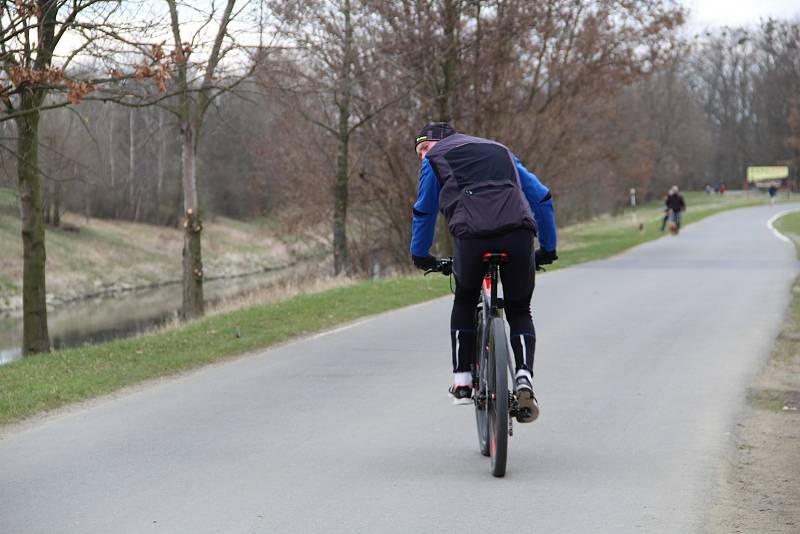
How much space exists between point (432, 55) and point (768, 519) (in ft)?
70.4

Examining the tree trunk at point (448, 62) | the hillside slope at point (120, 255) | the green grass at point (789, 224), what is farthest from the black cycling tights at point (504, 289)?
the green grass at point (789, 224)

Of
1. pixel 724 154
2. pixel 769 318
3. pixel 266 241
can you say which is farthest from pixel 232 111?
pixel 724 154

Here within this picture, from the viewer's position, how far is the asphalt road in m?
5.30

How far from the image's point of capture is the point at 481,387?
6.21m

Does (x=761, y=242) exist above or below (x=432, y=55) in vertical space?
below

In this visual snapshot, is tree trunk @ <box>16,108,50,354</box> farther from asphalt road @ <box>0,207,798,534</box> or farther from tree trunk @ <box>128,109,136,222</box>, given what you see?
tree trunk @ <box>128,109,136,222</box>

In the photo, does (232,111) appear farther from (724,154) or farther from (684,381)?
(724,154)

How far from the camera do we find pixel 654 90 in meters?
80.6

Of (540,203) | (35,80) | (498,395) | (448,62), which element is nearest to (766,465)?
(498,395)

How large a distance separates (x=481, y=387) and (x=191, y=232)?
15.5 m

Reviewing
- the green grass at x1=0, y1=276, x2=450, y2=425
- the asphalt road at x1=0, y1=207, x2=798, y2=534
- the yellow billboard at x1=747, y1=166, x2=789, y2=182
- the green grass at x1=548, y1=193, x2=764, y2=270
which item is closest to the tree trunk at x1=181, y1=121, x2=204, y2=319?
the green grass at x1=0, y1=276, x2=450, y2=425

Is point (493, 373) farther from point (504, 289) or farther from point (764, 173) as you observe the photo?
point (764, 173)

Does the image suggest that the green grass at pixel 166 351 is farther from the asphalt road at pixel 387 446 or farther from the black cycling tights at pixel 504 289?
the black cycling tights at pixel 504 289

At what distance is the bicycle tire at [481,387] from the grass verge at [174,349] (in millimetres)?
3846
